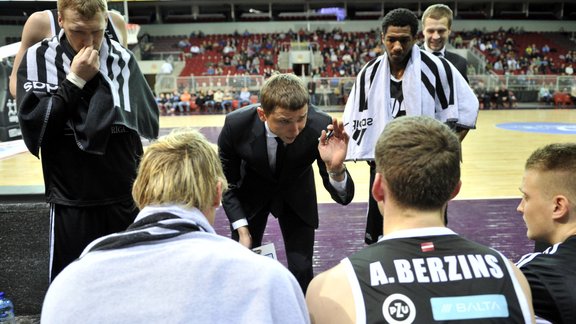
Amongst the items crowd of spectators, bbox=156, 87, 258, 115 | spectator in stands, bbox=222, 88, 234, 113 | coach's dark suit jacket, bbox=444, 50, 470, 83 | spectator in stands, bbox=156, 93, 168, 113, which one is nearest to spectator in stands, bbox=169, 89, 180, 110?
crowd of spectators, bbox=156, 87, 258, 115

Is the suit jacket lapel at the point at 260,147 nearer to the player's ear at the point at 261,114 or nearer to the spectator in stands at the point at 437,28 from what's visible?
the player's ear at the point at 261,114

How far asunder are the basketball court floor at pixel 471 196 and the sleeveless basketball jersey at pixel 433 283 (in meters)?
2.65

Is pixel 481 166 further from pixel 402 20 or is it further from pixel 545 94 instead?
pixel 545 94

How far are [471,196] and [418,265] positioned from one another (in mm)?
5372

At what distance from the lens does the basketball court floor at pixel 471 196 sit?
14.5 feet

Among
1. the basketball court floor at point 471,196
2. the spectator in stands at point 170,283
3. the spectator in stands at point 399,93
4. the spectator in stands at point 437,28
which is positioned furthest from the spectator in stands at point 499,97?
the spectator in stands at point 170,283

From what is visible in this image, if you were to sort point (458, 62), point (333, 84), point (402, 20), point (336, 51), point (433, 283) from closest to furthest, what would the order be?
point (433, 283) < point (402, 20) < point (458, 62) < point (333, 84) < point (336, 51)

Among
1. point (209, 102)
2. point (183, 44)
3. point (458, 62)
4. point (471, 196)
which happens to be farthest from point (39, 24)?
point (183, 44)

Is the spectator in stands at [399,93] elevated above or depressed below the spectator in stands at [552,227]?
above

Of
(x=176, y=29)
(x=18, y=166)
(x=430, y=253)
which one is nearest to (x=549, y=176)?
(x=430, y=253)

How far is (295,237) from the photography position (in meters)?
2.92

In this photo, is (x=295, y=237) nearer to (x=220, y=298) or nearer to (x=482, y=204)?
(x=220, y=298)

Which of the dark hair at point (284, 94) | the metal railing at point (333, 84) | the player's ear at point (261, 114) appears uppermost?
the dark hair at point (284, 94)

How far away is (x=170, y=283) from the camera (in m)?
1.09
